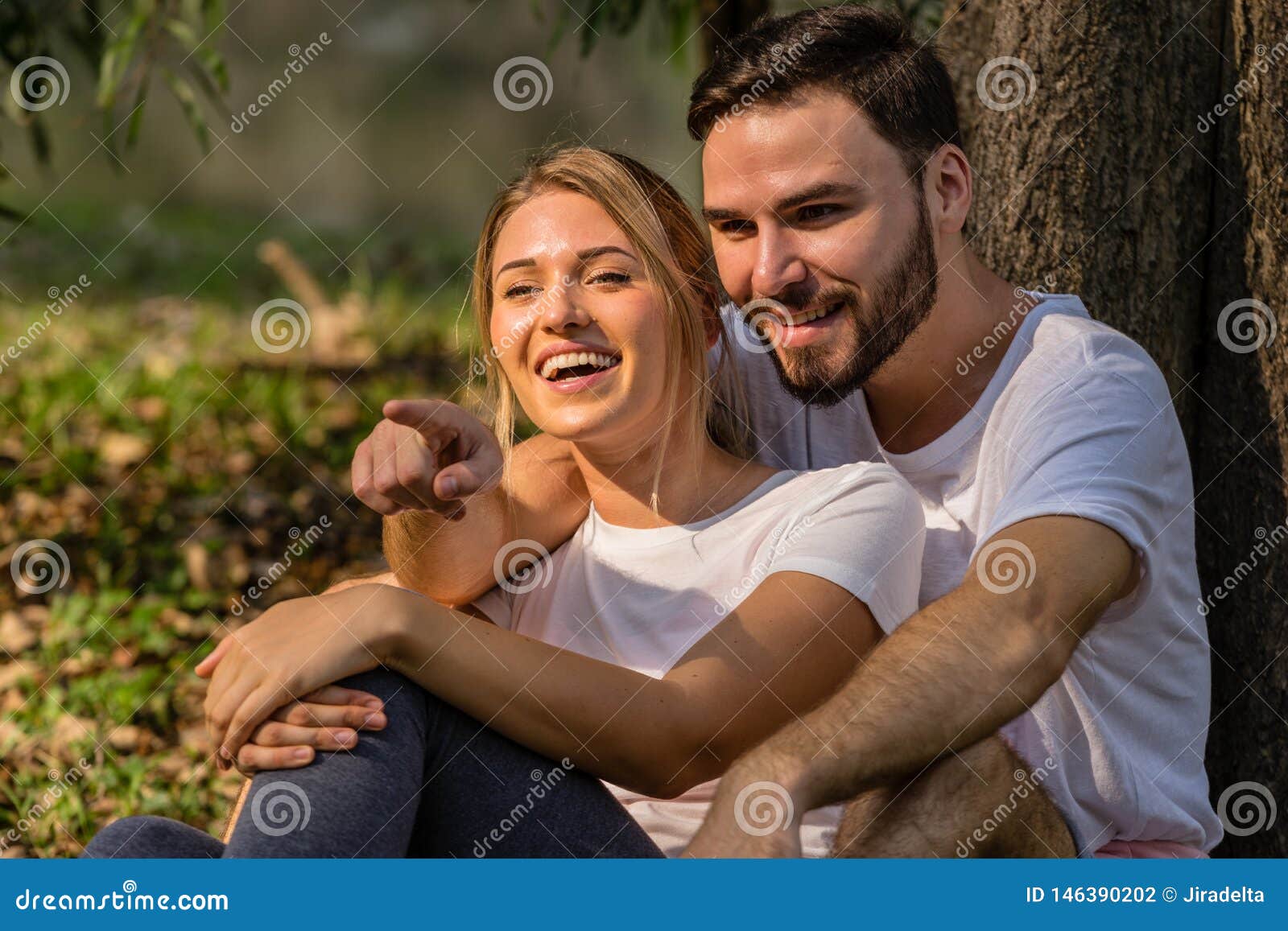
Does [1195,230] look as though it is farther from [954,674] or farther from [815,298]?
[954,674]

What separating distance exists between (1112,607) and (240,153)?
11.2 metres

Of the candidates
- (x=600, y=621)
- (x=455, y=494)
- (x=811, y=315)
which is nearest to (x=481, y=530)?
(x=600, y=621)

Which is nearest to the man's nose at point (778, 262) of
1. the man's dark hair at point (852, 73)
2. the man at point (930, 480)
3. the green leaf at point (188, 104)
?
the man at point (930, 480)

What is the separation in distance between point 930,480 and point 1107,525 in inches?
19.8

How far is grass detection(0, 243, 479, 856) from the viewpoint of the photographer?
3.67 m

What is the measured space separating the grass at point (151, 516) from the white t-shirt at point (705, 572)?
753mm

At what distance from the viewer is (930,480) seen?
275 cm

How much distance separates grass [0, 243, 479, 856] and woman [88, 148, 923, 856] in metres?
0.61

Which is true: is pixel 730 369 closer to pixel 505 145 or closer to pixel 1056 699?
pixel 1056 699

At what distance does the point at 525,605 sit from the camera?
2771mm

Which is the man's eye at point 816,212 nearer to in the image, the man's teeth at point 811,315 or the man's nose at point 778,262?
the man's nose at point 778,262

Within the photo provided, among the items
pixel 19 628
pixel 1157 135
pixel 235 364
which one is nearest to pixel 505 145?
pixel 235 364

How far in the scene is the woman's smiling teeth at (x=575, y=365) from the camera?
8.38ft

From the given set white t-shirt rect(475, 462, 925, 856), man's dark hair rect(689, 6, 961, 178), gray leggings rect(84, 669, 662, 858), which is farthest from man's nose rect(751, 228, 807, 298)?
gray leggings rect(84, 669, 662, 858)
